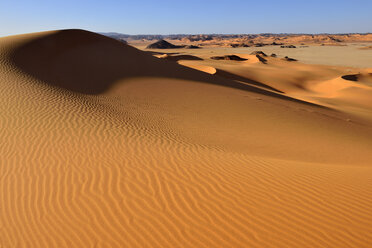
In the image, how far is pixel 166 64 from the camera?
18141 mm

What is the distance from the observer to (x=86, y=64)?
1451 centimetres

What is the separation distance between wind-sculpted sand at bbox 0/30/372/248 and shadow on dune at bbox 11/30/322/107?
36cm

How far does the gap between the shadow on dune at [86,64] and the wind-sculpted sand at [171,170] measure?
0.36m

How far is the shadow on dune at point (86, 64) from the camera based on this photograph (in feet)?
40.1

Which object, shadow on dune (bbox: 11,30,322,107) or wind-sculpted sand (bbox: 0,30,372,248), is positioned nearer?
wind-sculpted sand (bbox: 0,30,372,248)

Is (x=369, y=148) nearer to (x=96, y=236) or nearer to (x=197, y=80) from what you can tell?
(x=96, y=236)

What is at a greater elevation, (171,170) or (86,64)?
(86,64)

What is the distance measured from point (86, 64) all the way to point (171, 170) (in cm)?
1154

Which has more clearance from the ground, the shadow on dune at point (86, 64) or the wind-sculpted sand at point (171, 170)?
the shadow on dune at point (86, 64)

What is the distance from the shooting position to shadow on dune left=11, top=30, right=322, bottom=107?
12.2 meters

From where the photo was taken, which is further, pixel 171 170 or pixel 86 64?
pixel 86 64

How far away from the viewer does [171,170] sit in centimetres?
463

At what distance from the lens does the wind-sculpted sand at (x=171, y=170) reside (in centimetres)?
319

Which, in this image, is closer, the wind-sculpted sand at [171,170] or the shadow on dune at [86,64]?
the wind-sculpted sand at [171,170]
